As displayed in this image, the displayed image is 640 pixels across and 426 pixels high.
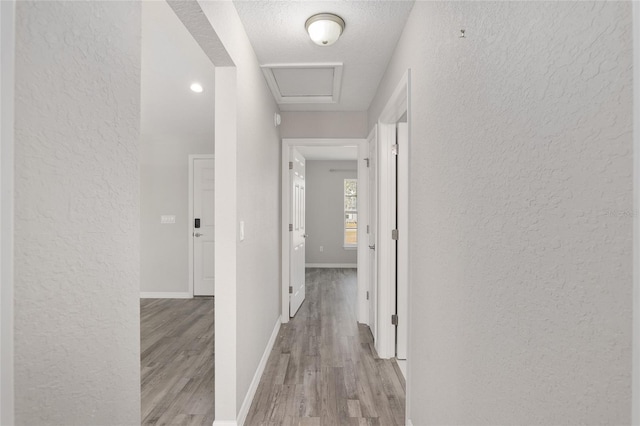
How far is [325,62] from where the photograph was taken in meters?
2.49

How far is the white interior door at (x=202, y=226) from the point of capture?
4781 mm

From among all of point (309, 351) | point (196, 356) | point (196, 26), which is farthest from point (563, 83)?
point (196, 356)

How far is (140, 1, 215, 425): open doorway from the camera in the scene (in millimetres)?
2336

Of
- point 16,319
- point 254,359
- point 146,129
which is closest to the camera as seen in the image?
point 16,319

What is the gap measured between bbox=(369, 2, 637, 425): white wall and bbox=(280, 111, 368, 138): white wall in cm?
223

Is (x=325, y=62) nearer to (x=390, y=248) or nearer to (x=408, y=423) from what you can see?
(x=390, y=248)

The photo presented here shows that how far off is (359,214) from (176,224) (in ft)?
9.13

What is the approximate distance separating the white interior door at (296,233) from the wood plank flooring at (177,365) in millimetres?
1006

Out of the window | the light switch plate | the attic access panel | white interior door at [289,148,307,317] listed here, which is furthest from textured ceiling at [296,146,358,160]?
the attic access panel

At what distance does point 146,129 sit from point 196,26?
3631 mm

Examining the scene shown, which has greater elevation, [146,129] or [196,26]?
[146,129]

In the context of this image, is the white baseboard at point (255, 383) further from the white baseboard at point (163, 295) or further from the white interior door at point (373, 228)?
the white baseboard at point (163, 295)

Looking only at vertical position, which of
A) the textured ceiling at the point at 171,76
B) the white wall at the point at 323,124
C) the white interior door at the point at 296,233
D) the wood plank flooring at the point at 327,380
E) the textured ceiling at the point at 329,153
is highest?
the textured ceiling at the point at 171,76

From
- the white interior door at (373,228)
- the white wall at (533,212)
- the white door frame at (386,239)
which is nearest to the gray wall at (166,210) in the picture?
the white interior door at (373,228)
